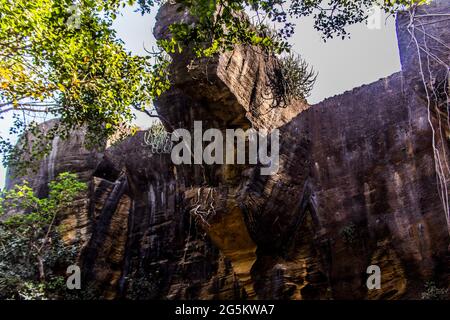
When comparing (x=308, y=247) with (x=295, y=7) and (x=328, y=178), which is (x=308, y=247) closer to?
(x=328, y=178)

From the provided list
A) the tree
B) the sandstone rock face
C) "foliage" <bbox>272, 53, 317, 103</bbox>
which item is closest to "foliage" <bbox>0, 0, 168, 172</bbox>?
the tree

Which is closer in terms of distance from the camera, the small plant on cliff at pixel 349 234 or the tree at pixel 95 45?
the tree at pixel 95 45

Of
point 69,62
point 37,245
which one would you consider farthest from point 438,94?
point 37,245

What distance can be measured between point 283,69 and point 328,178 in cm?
350

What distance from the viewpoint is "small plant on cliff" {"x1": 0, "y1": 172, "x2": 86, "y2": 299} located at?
12688 mm

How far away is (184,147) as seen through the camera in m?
12.8

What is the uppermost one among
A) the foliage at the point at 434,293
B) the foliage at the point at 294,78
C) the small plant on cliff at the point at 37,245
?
the foliage at the point at 294,78

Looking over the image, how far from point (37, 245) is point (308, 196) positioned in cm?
822

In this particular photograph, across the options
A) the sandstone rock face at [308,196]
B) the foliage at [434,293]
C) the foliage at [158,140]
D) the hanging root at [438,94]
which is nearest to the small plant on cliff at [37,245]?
the sandstone rock face at [308,196]

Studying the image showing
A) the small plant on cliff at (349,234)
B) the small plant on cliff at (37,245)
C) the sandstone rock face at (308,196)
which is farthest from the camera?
the small plant on cliff at (37,245)

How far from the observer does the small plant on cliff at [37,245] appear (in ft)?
41.6

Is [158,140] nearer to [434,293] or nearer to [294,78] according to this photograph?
[294,78]

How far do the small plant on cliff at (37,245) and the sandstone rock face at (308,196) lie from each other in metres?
0.94

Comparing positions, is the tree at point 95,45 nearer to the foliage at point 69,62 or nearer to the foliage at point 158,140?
the foliage at point 69,62
